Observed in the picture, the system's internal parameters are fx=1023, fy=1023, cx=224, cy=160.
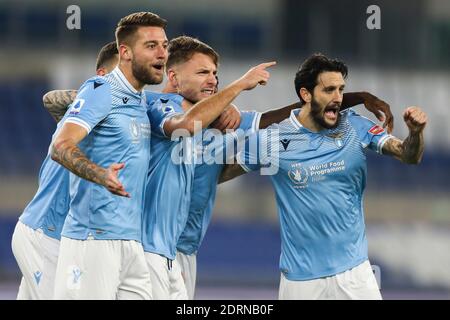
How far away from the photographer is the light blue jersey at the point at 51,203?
294 inches

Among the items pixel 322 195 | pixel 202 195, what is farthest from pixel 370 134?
pixel 202 195

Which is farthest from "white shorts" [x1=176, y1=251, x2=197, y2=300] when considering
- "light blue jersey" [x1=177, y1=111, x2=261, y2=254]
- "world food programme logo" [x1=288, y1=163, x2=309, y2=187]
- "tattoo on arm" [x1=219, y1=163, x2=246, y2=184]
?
"world food programme logo" [x1=288, y1=163, x2=309, y2=187]

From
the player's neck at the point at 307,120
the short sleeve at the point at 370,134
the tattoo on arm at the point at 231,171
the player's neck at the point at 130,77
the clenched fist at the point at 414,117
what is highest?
the player's neck at the point at 130,77

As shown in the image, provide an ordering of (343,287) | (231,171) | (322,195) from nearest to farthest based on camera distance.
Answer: (343,287), (322,195), (231,171)

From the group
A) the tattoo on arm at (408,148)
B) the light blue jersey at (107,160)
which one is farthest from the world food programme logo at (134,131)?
the tattoo on arm at (408,148)

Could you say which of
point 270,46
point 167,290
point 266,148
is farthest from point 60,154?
point 270,46

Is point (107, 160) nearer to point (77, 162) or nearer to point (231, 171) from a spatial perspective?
point (77, 162)

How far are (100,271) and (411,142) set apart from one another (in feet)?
7.30

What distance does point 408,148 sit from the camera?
22.5ft

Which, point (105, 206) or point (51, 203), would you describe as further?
point (51, 203)

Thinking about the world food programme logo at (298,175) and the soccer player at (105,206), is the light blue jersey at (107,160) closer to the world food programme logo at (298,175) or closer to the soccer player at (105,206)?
the soccer player at (105,206)

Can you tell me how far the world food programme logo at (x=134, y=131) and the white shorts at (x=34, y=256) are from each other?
4.64 feet
